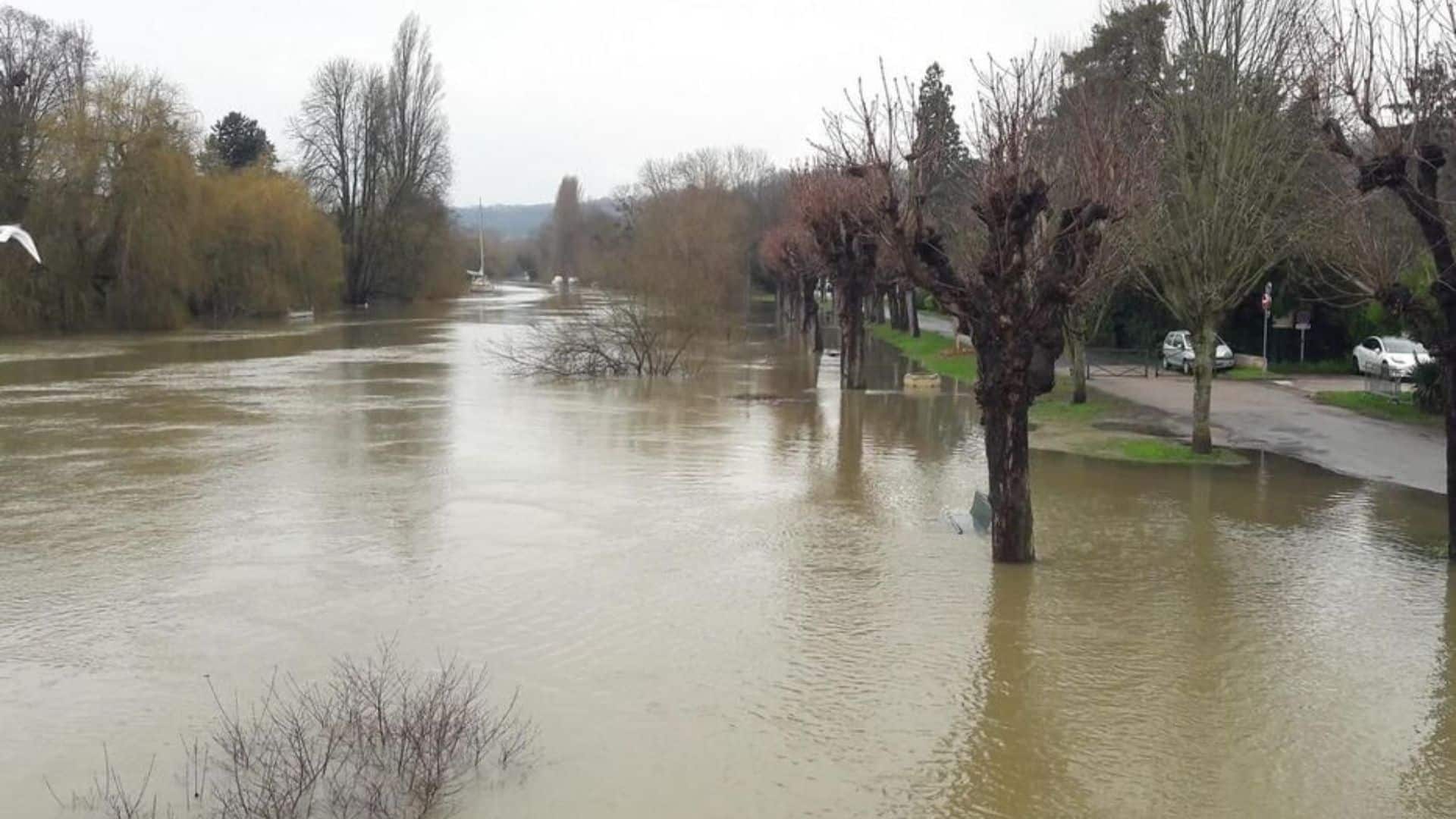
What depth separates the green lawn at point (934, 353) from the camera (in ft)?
122

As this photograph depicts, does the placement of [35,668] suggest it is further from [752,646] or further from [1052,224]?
[1052,224]

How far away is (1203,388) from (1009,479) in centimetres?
919

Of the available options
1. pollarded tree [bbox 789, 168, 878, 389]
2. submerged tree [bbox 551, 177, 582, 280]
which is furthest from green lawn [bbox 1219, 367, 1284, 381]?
submerged tree [bbox 551, 177, 582, 280]

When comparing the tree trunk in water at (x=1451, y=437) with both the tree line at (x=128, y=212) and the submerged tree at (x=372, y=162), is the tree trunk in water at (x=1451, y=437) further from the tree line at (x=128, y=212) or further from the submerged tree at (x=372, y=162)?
the submerged tree at (x=372, y=162)

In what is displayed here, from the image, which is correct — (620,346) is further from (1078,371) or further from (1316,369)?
(1316,369)

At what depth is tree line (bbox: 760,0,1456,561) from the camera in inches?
489

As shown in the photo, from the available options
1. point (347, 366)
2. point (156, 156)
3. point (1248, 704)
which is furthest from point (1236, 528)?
point (156, 156)

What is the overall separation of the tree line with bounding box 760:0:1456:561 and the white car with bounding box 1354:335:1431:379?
152 centimetres

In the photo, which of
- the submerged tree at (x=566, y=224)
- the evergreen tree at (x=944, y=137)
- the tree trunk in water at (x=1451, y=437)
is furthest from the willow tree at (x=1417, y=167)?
the submerged tree at (x=566, y=224)

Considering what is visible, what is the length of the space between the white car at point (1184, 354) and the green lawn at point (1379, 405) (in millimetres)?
6467

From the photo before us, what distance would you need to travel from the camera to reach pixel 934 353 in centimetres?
4456

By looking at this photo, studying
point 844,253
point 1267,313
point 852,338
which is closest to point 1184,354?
point 1267,313

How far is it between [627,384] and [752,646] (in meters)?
23.3

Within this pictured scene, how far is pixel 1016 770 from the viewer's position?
298 inches
